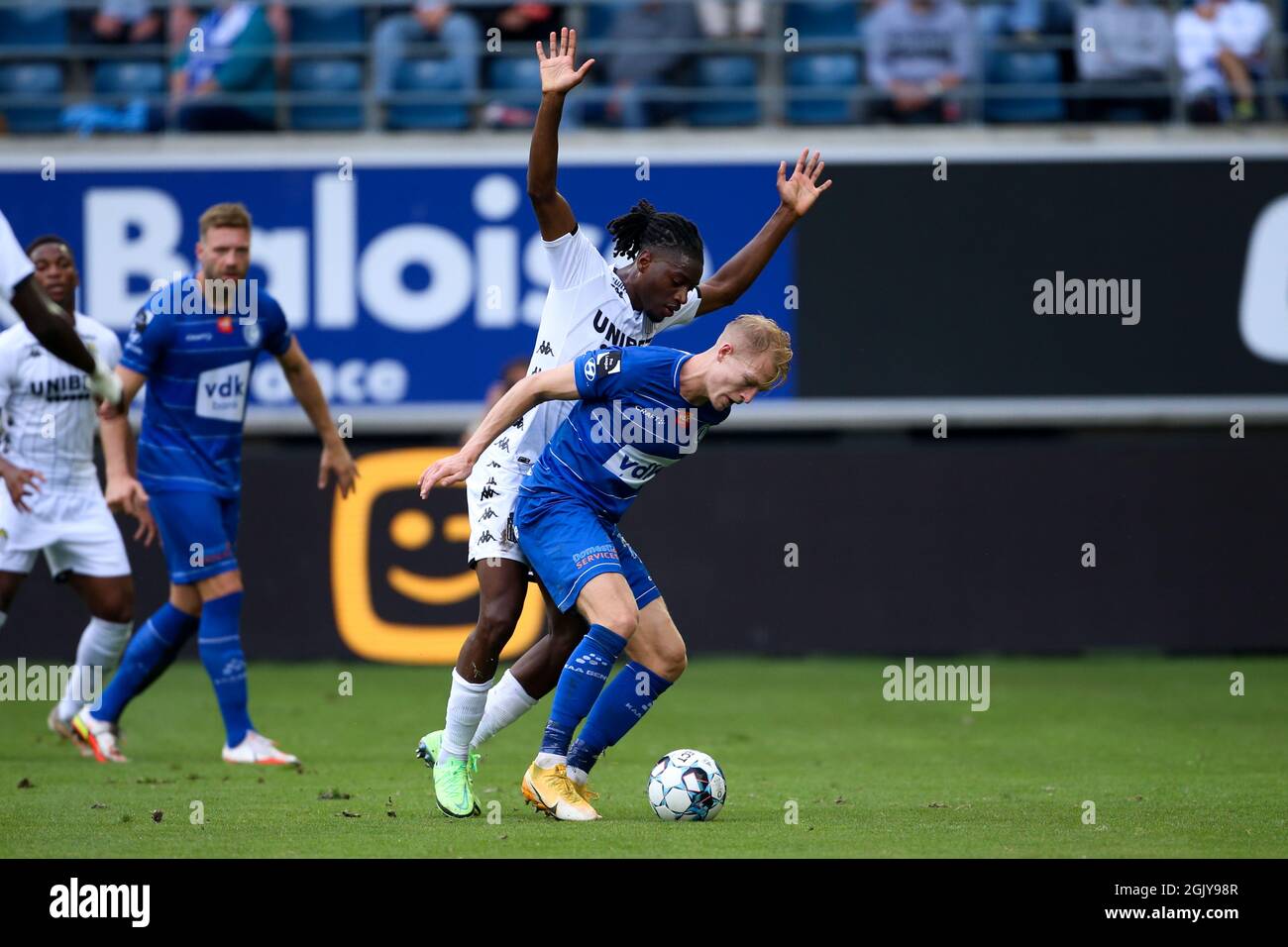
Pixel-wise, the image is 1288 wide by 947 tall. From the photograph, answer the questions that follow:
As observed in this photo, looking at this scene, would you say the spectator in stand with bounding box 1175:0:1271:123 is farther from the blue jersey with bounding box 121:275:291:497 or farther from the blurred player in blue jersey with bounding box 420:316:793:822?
the blurred player in blue jersey with bounding box 420:316:793:822

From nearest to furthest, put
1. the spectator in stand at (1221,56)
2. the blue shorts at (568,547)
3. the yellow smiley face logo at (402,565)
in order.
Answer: the blue shorts at (568,547), the yellow smiley face logo at (402,565), the spectator in stand at (1221,56)

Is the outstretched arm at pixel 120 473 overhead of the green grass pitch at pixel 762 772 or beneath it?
overhead

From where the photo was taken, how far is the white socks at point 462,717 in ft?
22.9

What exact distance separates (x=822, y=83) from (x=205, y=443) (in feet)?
25.5

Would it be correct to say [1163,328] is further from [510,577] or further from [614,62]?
[510,577]

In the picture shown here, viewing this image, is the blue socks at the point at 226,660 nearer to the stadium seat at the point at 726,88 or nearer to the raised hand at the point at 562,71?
the raised hand at the point at 562,71

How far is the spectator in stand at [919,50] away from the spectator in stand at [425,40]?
319 cm

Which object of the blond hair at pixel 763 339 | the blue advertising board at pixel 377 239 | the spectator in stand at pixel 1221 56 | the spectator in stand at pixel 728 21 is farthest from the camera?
the spectator in stand at pixel 728 21

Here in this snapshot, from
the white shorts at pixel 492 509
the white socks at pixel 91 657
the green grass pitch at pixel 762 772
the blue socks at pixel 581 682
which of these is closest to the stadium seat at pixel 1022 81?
the green grass pitch at pixel 762 772

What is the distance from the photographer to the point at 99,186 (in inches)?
558

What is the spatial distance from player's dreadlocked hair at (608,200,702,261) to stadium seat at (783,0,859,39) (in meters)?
8.58

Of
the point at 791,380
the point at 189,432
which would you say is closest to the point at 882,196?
the point at 791,380

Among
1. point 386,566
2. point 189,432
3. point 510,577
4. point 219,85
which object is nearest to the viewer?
point 510,577

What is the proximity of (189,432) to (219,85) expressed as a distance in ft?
21.4
